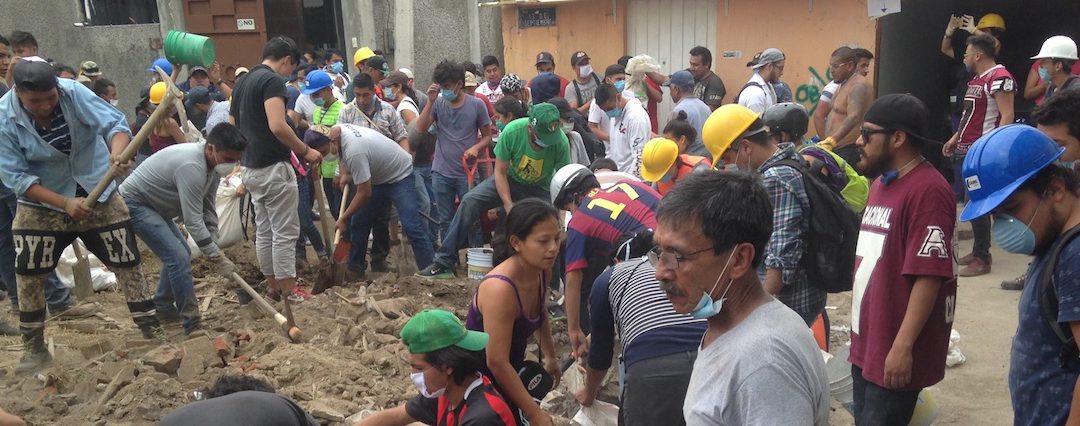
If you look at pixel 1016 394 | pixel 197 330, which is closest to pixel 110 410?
pixel 197 330

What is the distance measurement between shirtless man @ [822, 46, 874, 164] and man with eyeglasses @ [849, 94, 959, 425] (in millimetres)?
4115

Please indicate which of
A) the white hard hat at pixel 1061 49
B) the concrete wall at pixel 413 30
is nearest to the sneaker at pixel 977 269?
the white hard hat at pixel 1061 49

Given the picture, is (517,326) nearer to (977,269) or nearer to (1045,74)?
(977,269)

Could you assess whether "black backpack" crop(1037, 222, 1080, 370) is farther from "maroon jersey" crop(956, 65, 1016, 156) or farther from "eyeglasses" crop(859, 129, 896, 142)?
"maroon jersey" crop(956, 65, 1016, 156)

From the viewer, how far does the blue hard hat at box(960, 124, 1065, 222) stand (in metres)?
2.31

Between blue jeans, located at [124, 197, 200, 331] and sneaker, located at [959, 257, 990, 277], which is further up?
blue jeans, located at [124, 197, 200, 331]

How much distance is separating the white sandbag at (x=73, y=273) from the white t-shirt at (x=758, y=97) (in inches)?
245

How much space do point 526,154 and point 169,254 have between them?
9.28 ft

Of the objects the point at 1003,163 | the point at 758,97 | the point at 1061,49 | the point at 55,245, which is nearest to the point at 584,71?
the point at 758,97

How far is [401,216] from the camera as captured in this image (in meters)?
7.27

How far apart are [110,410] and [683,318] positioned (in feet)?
11.4

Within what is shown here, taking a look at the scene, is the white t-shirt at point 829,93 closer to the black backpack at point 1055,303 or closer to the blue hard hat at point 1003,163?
the blue hard hat at point 1003,163

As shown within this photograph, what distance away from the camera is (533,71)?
1247 cm

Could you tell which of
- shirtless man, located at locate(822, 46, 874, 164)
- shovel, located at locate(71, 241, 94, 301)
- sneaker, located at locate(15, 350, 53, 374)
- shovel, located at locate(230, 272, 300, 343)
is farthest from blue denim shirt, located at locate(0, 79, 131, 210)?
shirtless man, located at locate(822, 46, 874, 164)
